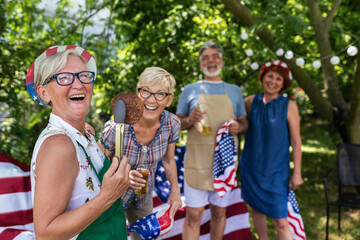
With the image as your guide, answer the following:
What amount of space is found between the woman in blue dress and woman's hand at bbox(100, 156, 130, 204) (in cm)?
197

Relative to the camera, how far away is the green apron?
1.29 metres

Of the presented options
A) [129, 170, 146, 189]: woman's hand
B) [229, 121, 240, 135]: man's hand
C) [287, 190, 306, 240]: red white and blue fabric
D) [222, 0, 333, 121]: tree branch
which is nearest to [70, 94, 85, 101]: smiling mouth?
[129, 170, 146, 189]: woman's hand

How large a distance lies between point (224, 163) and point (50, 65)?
1892 millimetres

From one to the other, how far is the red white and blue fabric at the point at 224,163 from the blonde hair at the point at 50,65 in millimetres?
1754

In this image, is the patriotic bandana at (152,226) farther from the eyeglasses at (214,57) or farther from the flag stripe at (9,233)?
the eyeglasses at (214,57)

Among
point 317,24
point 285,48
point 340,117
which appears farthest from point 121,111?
point 340,117

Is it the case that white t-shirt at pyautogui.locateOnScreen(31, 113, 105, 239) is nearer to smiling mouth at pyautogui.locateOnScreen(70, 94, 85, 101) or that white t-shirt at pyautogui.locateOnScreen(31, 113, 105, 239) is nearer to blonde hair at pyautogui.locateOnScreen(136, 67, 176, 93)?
smiling mouth at pyautogui.locateOnScreen(70, 94, 85, 101)

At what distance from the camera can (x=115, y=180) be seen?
120cm

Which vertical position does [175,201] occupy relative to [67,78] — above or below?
below

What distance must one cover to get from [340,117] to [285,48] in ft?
5.38

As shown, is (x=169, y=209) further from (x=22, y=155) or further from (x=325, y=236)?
(x=325, y=236)

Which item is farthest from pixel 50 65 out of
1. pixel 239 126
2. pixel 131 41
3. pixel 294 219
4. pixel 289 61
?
pixel 131 41

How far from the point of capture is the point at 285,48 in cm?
338

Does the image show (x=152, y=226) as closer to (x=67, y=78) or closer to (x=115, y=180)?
(x=115, y=180)
